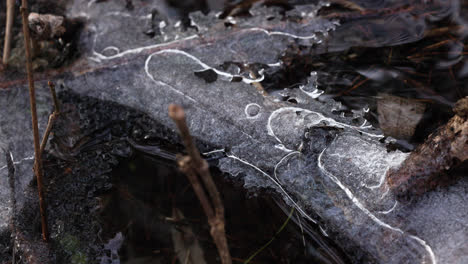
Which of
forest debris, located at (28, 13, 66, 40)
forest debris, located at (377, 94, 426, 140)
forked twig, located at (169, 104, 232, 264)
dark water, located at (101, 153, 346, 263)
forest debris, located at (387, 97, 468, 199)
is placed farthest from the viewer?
forest debris, located at (28, 13, 66, 40)

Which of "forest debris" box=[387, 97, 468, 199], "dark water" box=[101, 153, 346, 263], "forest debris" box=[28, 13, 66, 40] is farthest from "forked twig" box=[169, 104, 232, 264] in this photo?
"forest debris" box=[28, 13, 66, 40]

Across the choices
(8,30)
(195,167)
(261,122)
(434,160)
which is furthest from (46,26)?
(434,160)

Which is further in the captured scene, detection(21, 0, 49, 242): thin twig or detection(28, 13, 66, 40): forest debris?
detection(28, 13, 66, 40): forest debris

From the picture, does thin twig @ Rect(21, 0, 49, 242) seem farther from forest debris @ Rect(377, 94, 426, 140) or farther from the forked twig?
forest debris @ Rect(377, 94, 426, 140)

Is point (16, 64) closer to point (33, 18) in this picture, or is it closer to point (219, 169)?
point (33, 18)

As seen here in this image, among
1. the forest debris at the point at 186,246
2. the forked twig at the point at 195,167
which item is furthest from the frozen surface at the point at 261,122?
the forked twig at the point at 195,167

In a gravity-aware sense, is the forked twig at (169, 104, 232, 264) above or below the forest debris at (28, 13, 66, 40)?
above
